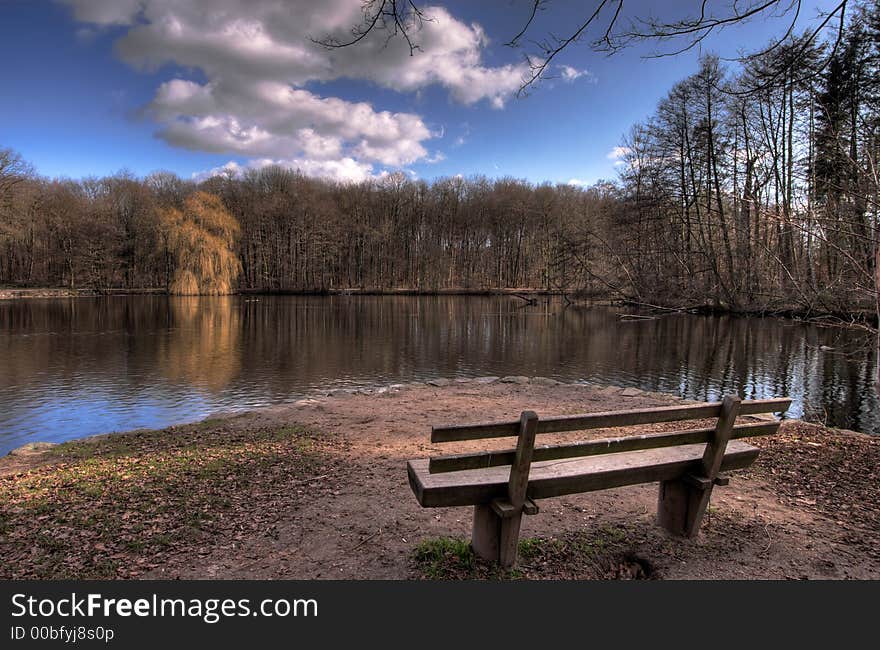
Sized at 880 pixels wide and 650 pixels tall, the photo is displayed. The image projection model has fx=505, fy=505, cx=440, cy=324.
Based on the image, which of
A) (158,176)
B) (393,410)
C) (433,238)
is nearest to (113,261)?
(158,176)

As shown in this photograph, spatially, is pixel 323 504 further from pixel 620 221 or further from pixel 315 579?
pixel 620 221

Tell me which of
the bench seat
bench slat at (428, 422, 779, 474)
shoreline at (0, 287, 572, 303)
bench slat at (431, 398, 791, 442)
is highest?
shoreline at (0, 287, 572, 303)

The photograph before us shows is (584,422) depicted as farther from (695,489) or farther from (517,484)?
(695,489)

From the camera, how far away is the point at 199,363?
55.6ft

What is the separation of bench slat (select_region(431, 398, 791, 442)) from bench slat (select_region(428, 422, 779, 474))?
0.11 metres

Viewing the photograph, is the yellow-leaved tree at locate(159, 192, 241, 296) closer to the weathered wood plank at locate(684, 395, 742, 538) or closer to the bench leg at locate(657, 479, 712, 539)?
the bench leg at locate(657, 479, 712, 539)

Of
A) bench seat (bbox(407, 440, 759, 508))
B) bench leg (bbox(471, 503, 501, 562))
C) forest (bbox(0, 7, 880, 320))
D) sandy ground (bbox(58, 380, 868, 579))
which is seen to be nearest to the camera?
bench seat (bbox(407, 440, 759, 508))

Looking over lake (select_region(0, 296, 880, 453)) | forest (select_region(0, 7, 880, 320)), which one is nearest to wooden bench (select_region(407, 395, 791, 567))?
lake (select_region(0, 296, 880, 453))

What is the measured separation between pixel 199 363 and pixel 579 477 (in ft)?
53.1

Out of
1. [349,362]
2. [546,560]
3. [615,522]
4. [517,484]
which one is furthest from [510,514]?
[349,362]

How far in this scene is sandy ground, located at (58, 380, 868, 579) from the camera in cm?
383

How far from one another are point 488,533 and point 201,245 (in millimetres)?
52909

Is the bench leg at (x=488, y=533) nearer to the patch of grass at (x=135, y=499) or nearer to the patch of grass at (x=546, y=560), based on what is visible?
the patch of grass at (x=546, y=560)

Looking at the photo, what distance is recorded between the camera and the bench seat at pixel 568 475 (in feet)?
10.7
